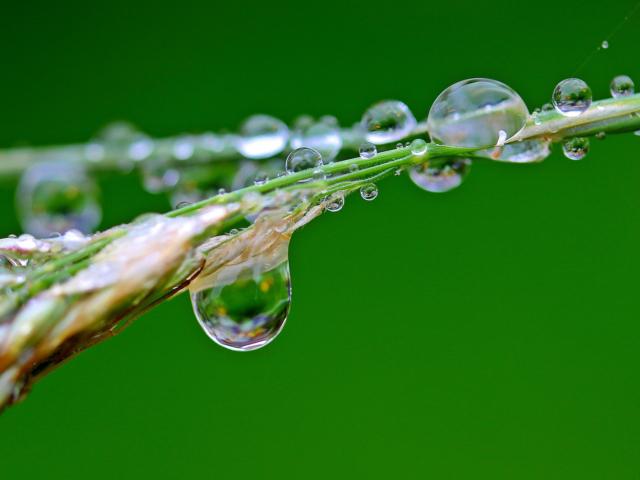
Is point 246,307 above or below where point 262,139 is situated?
below

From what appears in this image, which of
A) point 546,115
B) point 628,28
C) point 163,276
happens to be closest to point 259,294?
point 163,276

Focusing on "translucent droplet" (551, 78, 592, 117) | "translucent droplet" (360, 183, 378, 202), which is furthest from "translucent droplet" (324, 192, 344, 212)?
"translucent droplet" (551, 78, 592, 117)

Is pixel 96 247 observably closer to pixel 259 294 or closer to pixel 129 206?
pixel 259 294

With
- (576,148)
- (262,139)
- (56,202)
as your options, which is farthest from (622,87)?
(56,202)

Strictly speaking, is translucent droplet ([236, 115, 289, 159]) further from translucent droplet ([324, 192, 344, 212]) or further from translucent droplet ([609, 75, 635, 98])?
translucent droplet ([609, 75, 635, 98])

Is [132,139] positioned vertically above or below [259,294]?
above

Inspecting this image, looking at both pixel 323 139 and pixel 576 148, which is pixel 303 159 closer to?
pixel 323 139

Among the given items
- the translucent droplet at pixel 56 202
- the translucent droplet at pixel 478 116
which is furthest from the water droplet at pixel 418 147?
the translucent droplet at pixel 56 202

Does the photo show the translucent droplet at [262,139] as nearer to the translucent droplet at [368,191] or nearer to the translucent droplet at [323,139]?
the translucent droplet at [323,139]
